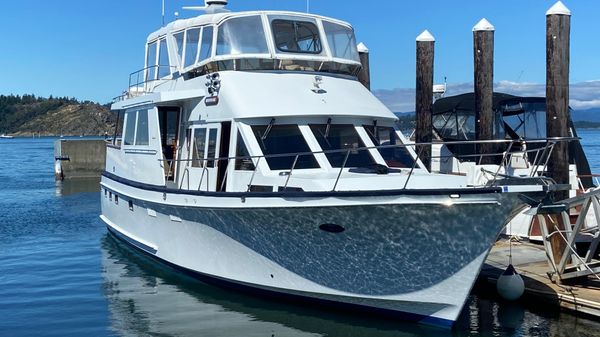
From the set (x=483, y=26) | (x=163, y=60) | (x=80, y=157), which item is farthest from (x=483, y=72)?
(x=80, y=157)

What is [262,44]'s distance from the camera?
10.4m

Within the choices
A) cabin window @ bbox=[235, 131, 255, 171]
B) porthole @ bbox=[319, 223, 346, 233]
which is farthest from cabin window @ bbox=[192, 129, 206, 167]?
porthole @ bbox=[319, 223, 346, 233]

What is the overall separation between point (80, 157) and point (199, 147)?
81.5 ft

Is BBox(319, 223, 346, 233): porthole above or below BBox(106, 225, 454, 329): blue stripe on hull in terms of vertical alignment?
above

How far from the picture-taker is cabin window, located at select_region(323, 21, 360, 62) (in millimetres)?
Result: 11109

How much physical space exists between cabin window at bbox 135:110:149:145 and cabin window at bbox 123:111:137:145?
0.29m

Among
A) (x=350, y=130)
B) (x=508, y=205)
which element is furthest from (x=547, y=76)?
(x=508, y=205)

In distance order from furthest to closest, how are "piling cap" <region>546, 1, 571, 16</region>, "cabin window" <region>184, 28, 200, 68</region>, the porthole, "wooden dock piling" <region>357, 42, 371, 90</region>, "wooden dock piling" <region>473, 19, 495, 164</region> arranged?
"wooden dock piling" <region>357, 42, 371, 90</region> < "wooden dock piling" <region>473, 19, 495, 164</region> < "piling cap" <region>546, 1, 571, 16</region> < "cabin window" <region>184, 28, 200, 68</region> < the porthole

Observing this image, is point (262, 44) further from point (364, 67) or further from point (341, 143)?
point (364, 67)

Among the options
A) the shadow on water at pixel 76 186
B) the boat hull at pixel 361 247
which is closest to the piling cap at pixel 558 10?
the boat hull at pixel 361 247

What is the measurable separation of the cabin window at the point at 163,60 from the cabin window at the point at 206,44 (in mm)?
1460

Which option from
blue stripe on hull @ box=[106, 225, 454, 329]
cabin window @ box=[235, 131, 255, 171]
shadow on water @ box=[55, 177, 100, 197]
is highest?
cabin window @ box=[235, 131, 255, 171]

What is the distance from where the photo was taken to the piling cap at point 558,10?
11.5 meters

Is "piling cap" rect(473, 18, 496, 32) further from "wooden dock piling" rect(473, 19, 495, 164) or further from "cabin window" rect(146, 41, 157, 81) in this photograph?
"cabin window" rect(146, 41, 157, 81)
